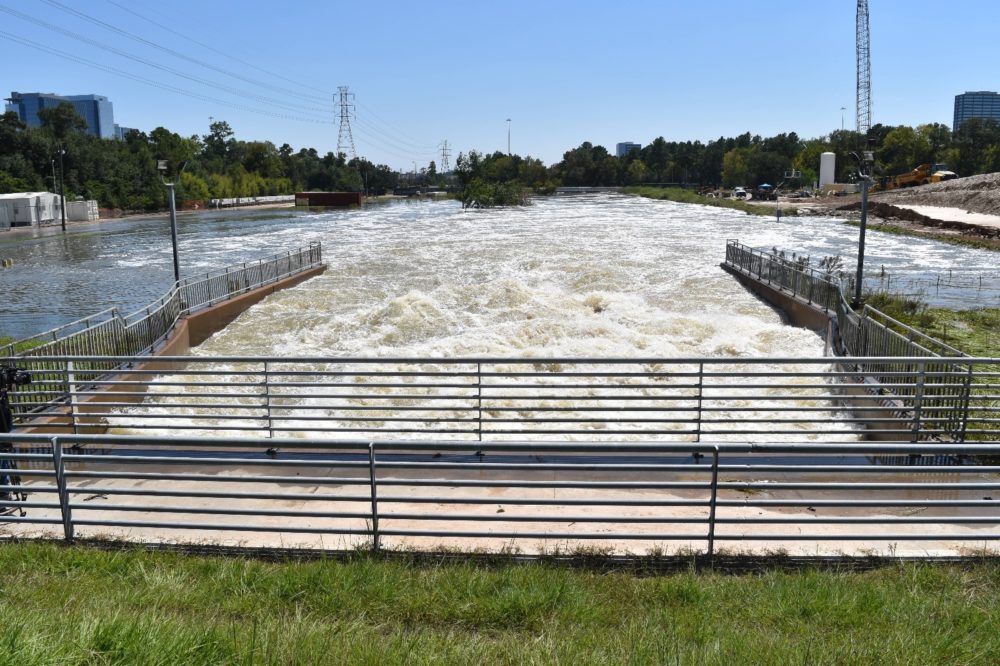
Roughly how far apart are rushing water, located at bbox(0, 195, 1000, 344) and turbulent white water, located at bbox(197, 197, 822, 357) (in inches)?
2.8

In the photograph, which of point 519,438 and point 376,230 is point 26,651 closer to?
point 519,438

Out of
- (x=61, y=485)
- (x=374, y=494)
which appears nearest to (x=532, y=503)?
(x=374, y=494)

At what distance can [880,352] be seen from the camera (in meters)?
12.6

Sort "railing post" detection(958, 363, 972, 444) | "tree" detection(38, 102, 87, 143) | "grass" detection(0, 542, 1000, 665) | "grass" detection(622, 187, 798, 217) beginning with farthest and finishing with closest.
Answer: "tree" detection(38, 102, 87, 143)
"grass" detection(622, 187, 798, 217)
"railing post" detection(958, 363, 972, 444)
"grass" detection(0, 542, 1000, 665)

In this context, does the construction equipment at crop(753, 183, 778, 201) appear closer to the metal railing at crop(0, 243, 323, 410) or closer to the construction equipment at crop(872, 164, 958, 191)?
the construction equipment at crop(872, 164, 958, 191)

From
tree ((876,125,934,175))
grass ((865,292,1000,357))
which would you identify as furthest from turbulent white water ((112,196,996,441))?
tree ((876,125,934,175))

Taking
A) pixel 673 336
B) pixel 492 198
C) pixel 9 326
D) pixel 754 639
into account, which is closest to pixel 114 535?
pixel 754 639

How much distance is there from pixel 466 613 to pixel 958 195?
87112mm

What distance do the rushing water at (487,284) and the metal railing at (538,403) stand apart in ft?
8.89

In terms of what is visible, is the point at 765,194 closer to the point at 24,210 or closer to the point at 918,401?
the point at 24,210

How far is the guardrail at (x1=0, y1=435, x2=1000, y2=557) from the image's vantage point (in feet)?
17.9

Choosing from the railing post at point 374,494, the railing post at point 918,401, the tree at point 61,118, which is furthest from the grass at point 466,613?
the tree at point 61,118

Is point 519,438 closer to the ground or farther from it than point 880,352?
closer to the ground

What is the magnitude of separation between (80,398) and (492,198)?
9158cm
